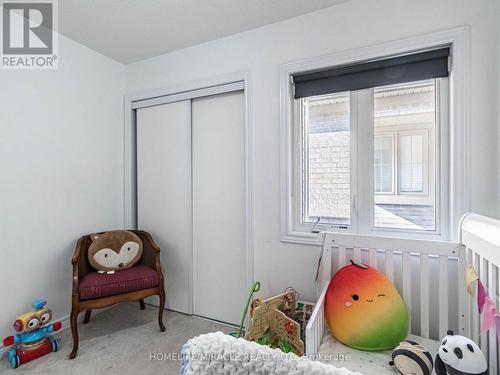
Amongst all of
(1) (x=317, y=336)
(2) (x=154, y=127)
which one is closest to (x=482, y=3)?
(1) (x=317, y=336)

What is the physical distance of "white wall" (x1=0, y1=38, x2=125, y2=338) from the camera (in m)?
1.95

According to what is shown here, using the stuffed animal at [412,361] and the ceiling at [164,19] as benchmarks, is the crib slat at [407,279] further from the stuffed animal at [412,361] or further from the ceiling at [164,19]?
the ceiling at [164,19]

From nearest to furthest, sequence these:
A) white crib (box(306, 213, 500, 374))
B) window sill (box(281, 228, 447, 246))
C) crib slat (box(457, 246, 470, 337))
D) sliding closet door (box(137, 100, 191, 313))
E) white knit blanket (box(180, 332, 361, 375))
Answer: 1. white knit blanket (box(180, 332, 361, 375))
2. white crib (box(306, 213, 500, 374))
3. crib slat (box(457, 246, 470, 337))
4. window sill (box(281, 228, 447, 246))
5. sliding closet door (box(137, 100, 191, 313))

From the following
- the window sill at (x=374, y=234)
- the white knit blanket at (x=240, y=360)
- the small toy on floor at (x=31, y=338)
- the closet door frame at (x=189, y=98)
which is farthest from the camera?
the closet door frame at (x=189, y=98)

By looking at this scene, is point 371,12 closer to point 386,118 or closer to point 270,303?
point 386,118

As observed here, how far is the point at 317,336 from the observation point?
130 cm

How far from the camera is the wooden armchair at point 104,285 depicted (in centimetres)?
189

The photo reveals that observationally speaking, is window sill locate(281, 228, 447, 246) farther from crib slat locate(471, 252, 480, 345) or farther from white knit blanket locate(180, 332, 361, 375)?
white knit blanket locate(180, 332, 361, 375)

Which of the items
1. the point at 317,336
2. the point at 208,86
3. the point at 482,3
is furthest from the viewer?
the point at 208,86

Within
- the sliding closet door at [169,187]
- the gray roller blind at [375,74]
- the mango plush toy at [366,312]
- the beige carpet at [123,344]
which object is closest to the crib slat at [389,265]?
the mango plush toy at [366,312]

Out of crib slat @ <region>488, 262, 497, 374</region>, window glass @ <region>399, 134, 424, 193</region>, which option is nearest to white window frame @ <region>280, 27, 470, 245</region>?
window glass @ <region>399, 134, 424, 193</region>

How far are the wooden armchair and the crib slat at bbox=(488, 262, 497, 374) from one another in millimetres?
2023

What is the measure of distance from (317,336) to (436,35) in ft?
5.95

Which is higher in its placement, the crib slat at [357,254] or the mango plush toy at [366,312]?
the crib slat at [357,254]
